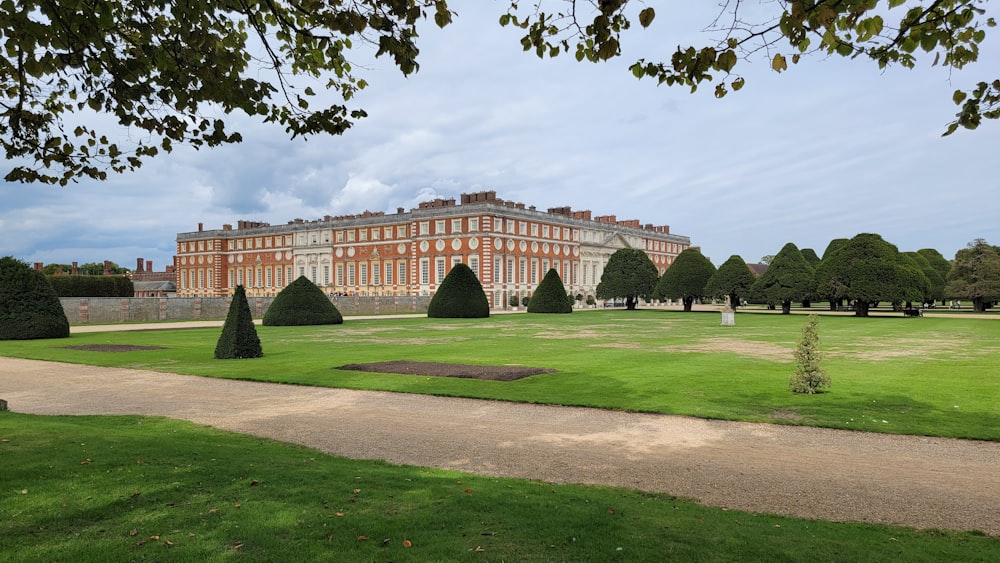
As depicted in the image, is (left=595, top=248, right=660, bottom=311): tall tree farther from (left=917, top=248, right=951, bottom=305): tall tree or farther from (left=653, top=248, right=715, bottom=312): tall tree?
(left=917, top=248, right=951, bottom=305): tall tree

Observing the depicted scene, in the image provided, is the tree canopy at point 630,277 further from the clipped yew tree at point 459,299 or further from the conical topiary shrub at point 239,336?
the conical topiary shrub at point 239,336

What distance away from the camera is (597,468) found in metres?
6.81

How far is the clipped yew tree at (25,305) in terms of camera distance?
23688 mm

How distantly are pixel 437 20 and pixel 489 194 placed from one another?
65.0 m

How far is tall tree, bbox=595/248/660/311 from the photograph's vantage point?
2376 inches

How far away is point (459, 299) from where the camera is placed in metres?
41.6

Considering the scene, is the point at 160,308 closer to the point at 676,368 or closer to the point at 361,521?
the point at 676,368

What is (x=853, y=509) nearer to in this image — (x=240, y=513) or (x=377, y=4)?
(x=240, y=513)

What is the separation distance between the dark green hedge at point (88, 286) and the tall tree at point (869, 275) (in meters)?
58.7

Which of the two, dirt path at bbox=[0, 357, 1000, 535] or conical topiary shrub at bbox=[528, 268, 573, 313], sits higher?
conical topiary shrub at bbox=[528, 268, 573, 313]

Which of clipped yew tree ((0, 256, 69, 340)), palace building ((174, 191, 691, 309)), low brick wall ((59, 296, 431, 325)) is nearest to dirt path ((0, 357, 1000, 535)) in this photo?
clipped yew tree ((0, 256, 69, 340))

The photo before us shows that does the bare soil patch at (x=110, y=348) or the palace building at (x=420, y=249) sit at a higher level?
the palace building at (x=420, y=249)

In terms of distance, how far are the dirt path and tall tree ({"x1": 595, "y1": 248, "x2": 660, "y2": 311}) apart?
50.7m

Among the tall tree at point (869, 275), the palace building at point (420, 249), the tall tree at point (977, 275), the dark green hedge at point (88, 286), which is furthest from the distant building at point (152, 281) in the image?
the tall tree at point (977, 275)
